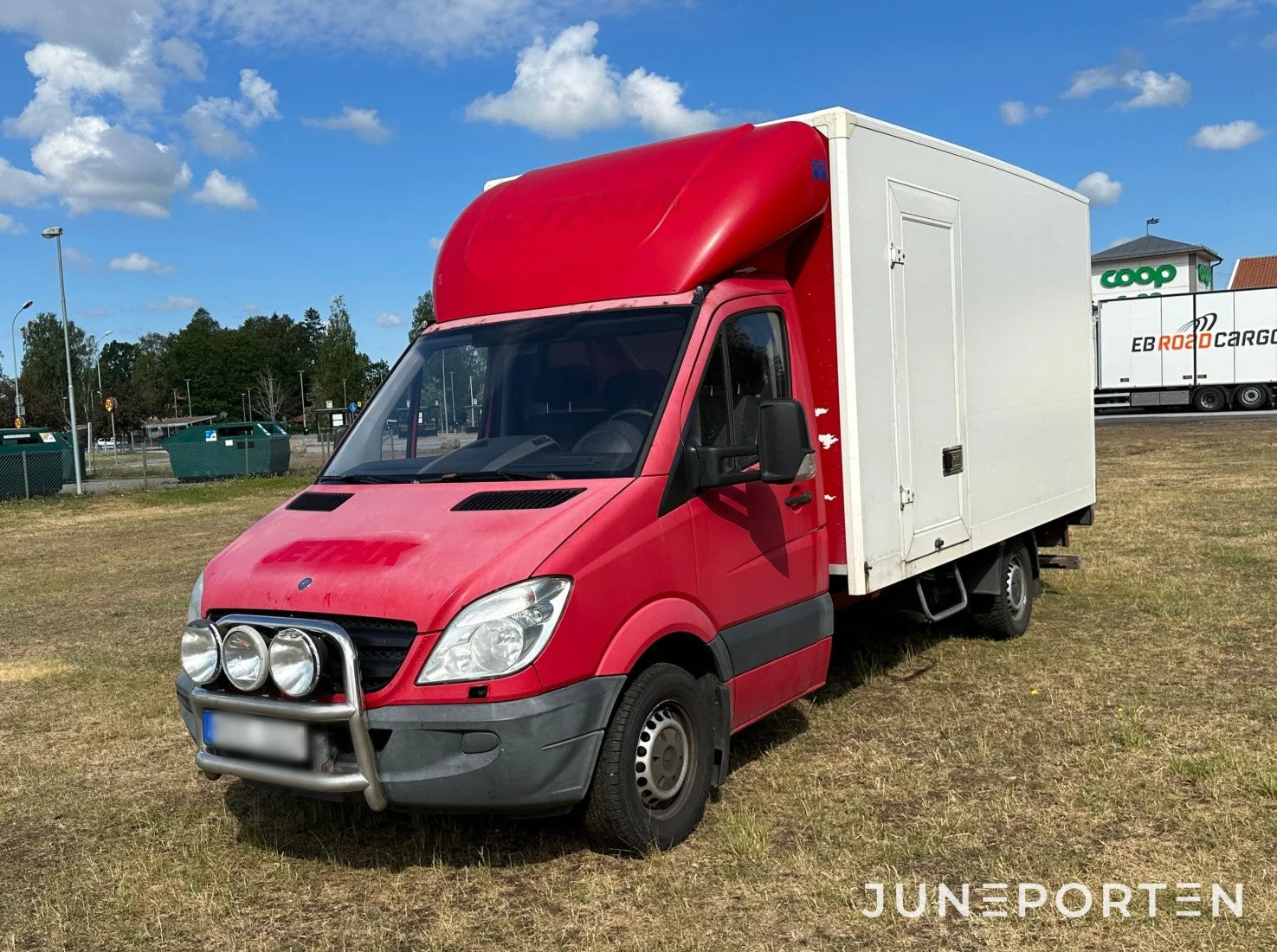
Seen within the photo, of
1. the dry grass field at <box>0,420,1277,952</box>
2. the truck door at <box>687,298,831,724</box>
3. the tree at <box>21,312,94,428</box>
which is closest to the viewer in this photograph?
the dry grass field at <box>0,420,1277,952</box>

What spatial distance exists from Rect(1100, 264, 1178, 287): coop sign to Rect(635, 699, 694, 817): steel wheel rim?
6645 cm

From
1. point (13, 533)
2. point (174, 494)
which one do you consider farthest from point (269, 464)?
point (13, 533)

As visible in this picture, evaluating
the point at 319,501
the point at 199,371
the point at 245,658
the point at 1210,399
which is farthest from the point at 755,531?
the point at 199,371

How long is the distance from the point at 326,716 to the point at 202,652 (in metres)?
0.71

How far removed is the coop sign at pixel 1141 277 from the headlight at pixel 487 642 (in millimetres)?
67218

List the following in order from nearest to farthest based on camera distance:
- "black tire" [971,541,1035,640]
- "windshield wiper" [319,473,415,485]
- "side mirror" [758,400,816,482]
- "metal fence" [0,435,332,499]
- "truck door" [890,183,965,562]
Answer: "side mirror" [758,400,816,482]
"windshield wiper" [319,473,415,485]
"truck door" [890,183,965,562]
"black tire" [971,541,1035,640]
"metal fence" [0,435,332,499]

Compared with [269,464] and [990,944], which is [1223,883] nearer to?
[990,944]

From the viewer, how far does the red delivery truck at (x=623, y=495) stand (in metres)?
3.99

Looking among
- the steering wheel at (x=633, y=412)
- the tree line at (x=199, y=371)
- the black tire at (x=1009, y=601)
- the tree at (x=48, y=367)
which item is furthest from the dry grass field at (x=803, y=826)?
the tree at (x=48, y=367)

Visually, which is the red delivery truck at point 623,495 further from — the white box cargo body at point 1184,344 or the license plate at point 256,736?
the white box cargo body at point 1184,344

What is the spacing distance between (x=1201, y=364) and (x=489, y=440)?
3954cm

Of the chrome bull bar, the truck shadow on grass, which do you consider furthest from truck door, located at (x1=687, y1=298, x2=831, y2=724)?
the chrome bull bar

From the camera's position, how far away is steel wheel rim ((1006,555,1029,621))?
8016 mm

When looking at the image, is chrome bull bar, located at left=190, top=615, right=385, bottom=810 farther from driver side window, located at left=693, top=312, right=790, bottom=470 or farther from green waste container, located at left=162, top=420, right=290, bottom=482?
green waste container, located at left=162, top=420, right=290, bottom=482
